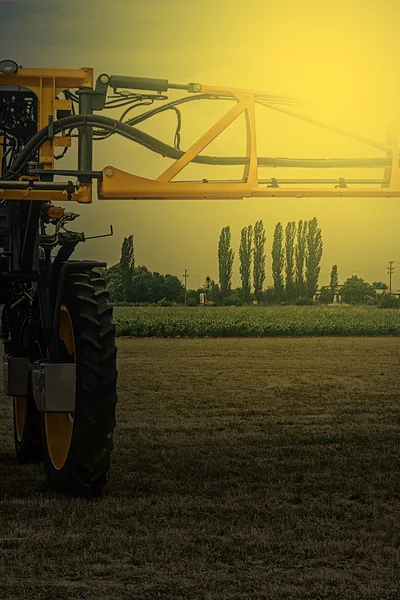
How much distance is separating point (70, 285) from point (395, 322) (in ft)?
129

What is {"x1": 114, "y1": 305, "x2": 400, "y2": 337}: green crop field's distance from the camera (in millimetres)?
41875

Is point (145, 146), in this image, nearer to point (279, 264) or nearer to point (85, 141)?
point (85, 141)


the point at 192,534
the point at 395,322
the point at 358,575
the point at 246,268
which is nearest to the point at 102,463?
the point at 192,534

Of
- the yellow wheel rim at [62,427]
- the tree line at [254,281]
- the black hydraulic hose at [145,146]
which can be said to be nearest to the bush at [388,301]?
the tree line at [254,281]

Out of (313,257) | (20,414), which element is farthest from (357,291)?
(20,414)

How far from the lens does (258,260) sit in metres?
68.4

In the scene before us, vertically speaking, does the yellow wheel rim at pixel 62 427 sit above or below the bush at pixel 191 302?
below

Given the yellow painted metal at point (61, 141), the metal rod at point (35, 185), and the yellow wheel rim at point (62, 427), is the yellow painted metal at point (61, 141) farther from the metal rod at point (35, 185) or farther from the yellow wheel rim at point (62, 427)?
the yellow wheel rim at point (62, 427)

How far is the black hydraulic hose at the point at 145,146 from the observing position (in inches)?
310

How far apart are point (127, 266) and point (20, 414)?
4927 centimetres

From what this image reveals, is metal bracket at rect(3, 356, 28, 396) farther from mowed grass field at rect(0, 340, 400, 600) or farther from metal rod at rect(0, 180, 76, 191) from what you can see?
metal rod at rect(0, 180, 76, 191)

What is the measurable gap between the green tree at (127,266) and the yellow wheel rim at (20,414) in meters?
46.0

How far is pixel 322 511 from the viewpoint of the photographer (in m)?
7.40

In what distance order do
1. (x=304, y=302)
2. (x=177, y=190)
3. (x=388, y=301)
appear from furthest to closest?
(x=304, y=302)
(x=388, y=301)
(x=177, y=190)
